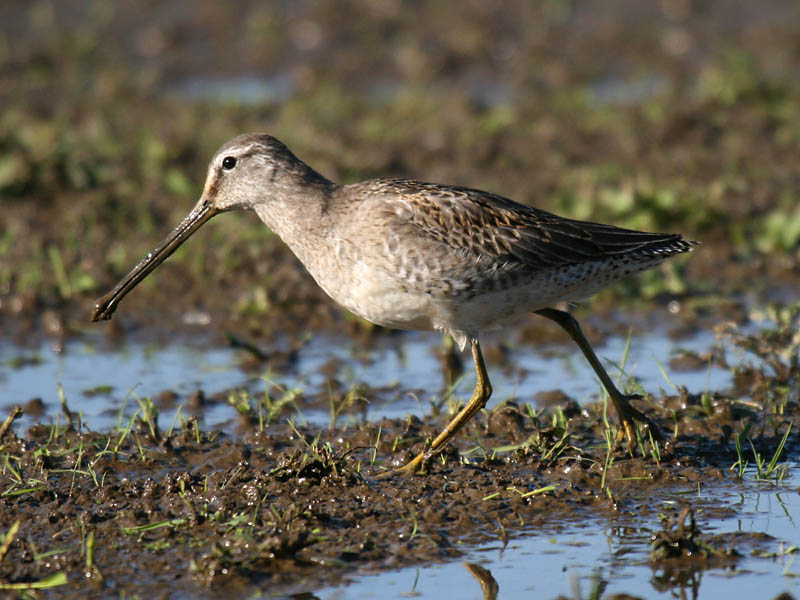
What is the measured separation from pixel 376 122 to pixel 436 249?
6.04 meters

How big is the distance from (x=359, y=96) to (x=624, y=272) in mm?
7122

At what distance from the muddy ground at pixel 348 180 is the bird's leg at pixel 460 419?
85 millimetres

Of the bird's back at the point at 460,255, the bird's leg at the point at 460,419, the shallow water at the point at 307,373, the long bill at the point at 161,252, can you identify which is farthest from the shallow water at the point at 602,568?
the long bill at the point at 161,252

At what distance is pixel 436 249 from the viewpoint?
566cm

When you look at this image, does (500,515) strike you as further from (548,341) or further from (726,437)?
(548,341)

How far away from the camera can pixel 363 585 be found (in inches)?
189

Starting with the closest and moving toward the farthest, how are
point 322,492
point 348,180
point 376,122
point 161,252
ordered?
1. point 322,492
2. point 161,252
3. point 348,180
4. point 376,122

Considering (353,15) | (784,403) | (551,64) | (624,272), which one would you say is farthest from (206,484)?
(353,15)

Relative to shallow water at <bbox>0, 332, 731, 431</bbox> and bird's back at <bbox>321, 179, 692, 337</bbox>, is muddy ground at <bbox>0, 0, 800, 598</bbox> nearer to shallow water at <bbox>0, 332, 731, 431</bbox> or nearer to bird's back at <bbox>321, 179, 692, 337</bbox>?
shallow water at <bbox>0, 332, 731, 431</bbox>

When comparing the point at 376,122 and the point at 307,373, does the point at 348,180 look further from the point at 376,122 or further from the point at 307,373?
the point at 307,373

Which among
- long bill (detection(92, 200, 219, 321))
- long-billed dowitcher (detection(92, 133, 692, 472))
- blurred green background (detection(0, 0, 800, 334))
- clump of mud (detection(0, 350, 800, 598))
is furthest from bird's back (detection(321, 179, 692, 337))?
blurred green background (detection(0, 0, 800, 334))

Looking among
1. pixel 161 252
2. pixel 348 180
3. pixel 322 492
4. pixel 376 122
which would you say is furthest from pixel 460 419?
pixel 376 122

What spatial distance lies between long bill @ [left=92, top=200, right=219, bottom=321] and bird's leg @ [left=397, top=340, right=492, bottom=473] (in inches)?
58.5

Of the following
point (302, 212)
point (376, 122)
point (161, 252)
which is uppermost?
point (376, 122)
